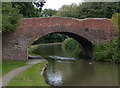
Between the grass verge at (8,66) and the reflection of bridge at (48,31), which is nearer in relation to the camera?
the grass verge at (8,66)

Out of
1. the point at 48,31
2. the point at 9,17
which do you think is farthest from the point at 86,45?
the point at 9,17

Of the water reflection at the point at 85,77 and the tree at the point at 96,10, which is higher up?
the tree at the point at 96,10

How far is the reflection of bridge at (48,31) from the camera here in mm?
27219

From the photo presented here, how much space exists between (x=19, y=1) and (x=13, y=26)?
745 centimetres

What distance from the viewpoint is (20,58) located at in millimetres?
27281

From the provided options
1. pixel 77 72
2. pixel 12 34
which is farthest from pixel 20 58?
pixel 77 72

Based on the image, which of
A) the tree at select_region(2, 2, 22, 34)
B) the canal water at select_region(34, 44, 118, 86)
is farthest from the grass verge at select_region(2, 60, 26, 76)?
the tree at select_region(2, 2, 22, 34)

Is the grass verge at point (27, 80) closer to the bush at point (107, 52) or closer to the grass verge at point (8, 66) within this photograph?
the grass verge at point (8, 66)

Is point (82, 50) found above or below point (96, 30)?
below

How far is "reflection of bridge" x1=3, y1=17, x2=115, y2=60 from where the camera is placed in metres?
27.2

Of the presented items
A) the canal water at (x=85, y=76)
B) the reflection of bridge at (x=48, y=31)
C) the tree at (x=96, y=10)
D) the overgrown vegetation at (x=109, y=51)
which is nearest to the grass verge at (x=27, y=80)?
the canal water at (x=85, y=76)

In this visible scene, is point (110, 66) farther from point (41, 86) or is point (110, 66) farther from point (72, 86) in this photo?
point (41, 86)

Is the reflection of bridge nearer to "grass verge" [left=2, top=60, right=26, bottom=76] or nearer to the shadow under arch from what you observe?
the shadow under arch

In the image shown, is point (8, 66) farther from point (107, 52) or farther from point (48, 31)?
point (107, 52)
